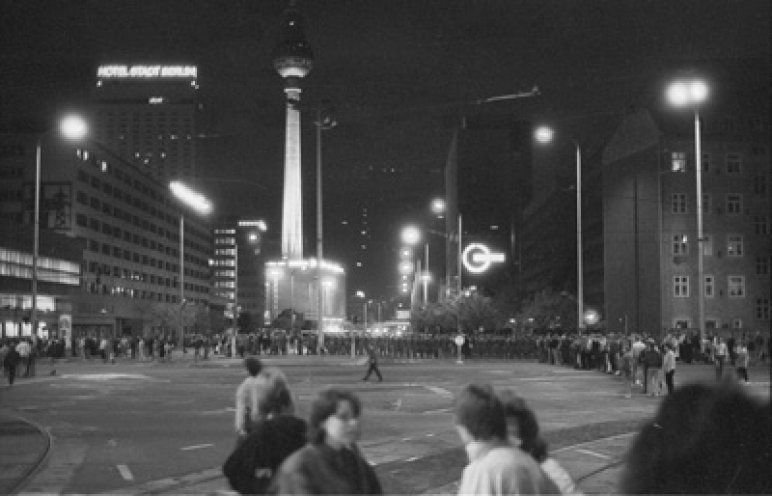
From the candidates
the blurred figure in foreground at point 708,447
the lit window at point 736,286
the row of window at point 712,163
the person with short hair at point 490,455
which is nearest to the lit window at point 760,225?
the row of window at point 712,163

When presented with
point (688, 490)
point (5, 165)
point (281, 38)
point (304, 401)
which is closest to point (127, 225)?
point (5, 165)

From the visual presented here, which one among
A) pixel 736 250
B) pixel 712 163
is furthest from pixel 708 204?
pixel 712 163

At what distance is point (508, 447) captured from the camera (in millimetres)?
4422

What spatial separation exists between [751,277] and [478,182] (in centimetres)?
13781

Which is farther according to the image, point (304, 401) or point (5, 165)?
point (5, 165)

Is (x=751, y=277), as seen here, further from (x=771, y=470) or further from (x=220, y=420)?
(x=771, y=470)

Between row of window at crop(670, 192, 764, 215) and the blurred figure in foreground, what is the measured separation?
41833 mm

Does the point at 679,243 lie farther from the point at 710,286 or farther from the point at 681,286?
the point at 710,286

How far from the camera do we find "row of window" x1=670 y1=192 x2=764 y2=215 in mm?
47841

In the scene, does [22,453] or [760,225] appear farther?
[760,225]

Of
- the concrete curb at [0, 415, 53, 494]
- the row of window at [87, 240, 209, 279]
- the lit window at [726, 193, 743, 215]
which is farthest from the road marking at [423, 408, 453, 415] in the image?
the row of window at [87, 240, 209, 279]

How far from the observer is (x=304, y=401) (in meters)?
26.4

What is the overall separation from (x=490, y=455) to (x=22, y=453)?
14.5 m

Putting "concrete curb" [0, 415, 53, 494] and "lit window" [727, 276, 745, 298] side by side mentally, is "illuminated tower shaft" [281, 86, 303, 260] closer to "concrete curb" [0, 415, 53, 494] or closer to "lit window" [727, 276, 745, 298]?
"lit window" [727, 276, 745, 298]
